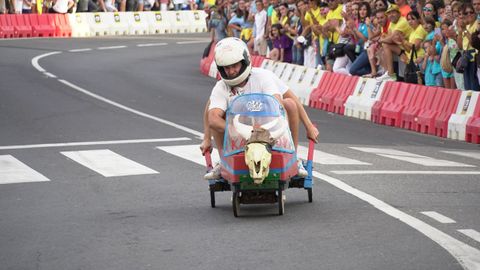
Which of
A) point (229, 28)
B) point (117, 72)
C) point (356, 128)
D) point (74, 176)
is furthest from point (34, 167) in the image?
point (229, 28)

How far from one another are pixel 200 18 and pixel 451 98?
35301 mm

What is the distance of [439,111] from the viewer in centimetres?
2197

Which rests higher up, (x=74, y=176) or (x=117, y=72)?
(x=74, y=176)

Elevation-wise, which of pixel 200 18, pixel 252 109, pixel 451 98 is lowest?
pixel 200 18

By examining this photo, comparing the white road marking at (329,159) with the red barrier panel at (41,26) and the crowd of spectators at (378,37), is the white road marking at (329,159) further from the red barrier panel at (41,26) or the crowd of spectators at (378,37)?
the red barrier panel at (41,26)

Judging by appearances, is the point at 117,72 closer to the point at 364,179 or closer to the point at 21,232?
the point at 364,179

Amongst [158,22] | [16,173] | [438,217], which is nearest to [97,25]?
[158,22]

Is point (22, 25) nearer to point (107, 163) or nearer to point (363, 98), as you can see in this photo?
point (363, 98)

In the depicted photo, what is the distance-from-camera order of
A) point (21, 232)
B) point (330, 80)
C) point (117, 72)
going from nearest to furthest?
1. point (21, 232)
2. point (330, 80)
3. point (117, 72)

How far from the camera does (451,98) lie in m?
21.8

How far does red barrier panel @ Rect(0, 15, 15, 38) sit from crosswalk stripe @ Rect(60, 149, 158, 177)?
31.5 meters

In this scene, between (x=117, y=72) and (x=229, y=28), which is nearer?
(x=117, y=72)

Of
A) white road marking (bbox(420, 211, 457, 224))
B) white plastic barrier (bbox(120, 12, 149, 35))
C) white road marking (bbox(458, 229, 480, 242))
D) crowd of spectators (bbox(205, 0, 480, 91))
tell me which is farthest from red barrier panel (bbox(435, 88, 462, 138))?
white plastic barrier (bbox(120, 12, 149, 35))

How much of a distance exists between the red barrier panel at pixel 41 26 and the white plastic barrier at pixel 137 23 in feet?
13.1
